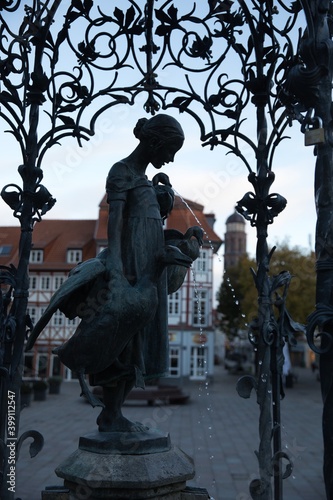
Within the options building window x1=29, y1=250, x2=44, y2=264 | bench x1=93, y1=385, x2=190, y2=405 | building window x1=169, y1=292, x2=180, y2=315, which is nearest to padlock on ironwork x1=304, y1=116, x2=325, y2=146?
Answer: bench x1=93, y1=385, x2=190, y2=405

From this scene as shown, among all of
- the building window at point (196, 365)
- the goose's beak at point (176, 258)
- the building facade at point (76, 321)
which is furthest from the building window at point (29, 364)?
the goose's beak at point (176, 258)

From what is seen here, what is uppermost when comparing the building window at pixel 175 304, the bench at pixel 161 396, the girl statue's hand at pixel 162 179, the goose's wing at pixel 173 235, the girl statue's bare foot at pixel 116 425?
the building window at pixel 175 304

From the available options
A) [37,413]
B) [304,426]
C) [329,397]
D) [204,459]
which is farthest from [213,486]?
[37,413]

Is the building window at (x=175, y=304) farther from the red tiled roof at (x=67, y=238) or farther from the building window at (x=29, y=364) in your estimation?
the building window at (x=29, y=364)

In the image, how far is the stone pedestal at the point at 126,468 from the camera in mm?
2506

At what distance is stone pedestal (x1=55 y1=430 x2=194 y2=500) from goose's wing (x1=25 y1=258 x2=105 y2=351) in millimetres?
635

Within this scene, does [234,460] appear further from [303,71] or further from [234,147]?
[303,71]

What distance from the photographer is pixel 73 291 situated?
256 cm

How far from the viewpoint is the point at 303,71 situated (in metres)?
3.17

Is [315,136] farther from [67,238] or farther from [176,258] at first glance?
[67,238]

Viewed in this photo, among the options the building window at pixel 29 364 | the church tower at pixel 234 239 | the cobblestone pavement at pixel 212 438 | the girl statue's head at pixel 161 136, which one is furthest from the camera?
the church tower at pixel 234 239

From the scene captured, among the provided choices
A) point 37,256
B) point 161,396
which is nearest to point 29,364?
point 37,256

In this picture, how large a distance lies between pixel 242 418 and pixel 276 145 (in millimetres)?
12685

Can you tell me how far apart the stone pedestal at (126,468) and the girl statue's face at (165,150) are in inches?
57.6
